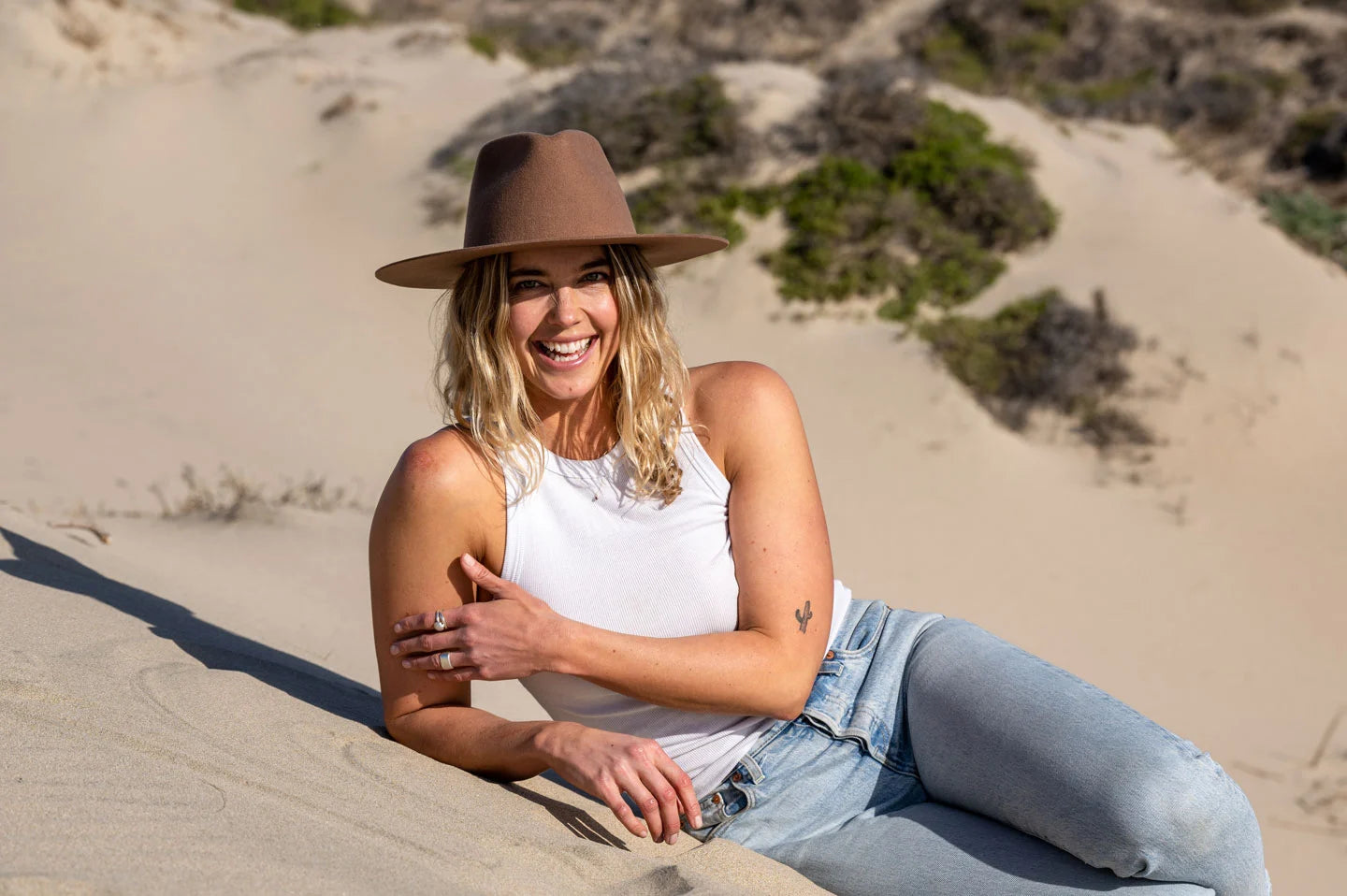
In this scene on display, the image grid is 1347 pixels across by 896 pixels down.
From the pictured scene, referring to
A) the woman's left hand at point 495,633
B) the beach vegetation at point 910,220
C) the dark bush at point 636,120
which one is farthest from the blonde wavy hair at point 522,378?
the dark bush at point 636,120

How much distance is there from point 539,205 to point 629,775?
3.70ft

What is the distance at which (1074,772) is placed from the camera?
7.09ft

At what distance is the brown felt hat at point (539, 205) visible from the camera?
241 cm

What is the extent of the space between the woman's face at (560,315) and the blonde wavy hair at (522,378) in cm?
2

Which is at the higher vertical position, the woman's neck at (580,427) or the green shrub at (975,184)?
the green shrub at (975,184)

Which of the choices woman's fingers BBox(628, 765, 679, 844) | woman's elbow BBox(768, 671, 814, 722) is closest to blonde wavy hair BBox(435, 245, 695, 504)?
woman's elbow BBox(768, 671, 814, 722)

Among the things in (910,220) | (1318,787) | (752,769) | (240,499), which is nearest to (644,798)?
(752,769)

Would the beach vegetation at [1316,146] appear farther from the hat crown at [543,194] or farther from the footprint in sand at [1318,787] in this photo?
the hat crown at [543,194]

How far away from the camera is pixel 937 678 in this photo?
7.99 feet

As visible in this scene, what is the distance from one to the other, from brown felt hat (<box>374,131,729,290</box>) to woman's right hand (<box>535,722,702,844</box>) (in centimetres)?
97

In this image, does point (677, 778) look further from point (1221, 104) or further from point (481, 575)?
point (1221, 104)

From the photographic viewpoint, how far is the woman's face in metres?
2.48

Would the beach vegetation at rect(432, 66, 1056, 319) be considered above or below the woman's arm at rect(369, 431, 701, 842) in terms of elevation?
above

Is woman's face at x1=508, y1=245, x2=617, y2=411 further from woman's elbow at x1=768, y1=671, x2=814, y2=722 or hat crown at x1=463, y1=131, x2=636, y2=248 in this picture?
woman's elbow at x1=768, y1=671, x2=814, y2=722
